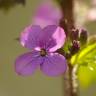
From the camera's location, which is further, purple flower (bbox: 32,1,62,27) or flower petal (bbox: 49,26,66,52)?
purple flower (bbox: 32,1,62,27)

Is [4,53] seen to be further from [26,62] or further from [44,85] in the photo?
[26,62]

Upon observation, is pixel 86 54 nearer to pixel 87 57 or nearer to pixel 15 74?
pixel 87 57

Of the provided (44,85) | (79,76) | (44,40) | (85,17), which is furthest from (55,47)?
(44,85)

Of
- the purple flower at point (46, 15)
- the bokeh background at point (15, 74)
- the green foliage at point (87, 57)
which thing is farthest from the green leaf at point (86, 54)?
the bokeh background at point (15, 74)

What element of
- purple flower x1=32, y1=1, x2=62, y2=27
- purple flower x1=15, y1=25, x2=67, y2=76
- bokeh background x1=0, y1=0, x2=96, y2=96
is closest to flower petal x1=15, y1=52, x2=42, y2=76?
purple flower x1=15, y1=25, x2=67, y2=76

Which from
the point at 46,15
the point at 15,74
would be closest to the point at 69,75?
the point at 46,15

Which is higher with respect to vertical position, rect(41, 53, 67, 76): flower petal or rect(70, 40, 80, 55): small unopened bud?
rect(70, 40, 80, 55): small unopened bud

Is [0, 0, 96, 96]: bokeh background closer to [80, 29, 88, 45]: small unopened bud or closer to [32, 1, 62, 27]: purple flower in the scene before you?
[32, 1, 62, 27]: purple flower
